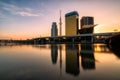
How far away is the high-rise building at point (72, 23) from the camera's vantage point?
5463 inches

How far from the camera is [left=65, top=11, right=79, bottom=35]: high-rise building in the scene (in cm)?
13875

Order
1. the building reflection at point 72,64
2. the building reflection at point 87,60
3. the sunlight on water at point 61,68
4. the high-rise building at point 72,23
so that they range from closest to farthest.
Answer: the sunlight on water at point 61,68
the building reflection at point 72,64
the building reflection at point 87,60
the high-rise building at point 72,23

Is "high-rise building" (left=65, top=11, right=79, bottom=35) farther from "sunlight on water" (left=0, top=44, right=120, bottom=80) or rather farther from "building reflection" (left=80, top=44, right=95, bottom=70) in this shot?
"sunlight on water" (left=0, top=44, right=120, bottom=80)

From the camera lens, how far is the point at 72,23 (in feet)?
468

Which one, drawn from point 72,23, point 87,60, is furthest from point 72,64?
point 72,23

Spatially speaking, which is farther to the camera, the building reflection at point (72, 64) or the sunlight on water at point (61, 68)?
the building reflection at point (72, 64)

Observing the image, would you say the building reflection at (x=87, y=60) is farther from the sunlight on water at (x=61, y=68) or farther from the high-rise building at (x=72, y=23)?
the high-rise building at (x=72, y=23)

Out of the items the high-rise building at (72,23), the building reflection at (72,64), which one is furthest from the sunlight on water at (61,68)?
the high-rise building at (72,23)

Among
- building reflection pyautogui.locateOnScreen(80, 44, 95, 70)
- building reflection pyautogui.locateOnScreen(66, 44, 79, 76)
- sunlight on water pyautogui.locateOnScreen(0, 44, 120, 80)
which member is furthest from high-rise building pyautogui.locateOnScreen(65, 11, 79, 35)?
sunlight on water pyautogui.locateOnScreen(0, 44, 120, 80)

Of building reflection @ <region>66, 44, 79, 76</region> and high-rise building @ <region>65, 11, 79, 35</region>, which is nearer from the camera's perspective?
building reflection @ <region>66, 44, 79, 76</region>

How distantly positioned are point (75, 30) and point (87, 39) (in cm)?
3328

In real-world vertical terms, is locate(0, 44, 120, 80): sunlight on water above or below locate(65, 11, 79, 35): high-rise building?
below

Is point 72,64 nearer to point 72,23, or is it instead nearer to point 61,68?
point 61,68

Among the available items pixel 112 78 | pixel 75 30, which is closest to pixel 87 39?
pixel 75 30
